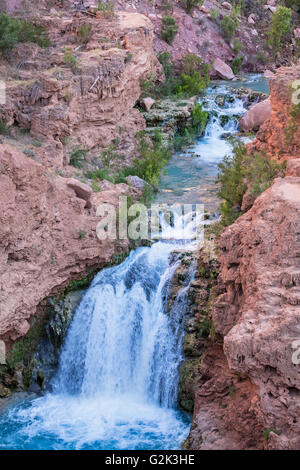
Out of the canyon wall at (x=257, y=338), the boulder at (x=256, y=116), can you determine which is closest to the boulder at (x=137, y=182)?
the boulder at (x=256, y=116)

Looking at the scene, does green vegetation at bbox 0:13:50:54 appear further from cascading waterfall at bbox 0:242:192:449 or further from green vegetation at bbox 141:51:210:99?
cascading waterfall at bbox 0:242:192:449

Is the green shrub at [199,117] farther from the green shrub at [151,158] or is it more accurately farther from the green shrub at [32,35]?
the green shrub at [32,35]

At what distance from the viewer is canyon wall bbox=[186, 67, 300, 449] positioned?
476 centimetres

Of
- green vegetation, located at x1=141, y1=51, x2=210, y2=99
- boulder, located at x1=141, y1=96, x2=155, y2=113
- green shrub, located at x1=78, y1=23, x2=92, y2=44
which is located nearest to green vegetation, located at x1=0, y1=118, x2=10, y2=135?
green shrub, located at x1=78, y1=23, x2=92, y2=44

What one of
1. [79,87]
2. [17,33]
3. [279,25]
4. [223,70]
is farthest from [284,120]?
[279,25]

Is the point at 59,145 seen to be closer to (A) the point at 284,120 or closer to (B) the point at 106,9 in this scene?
(A) the point at 284,120

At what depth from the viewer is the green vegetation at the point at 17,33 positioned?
12.9 meters

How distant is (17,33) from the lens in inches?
531

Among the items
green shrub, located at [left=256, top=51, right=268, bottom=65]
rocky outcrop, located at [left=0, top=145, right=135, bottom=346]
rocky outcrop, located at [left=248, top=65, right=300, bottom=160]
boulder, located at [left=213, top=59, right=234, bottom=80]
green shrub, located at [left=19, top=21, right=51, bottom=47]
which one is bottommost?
rocky outcrop, located at [left=0, top=145, right=135, bottom=346]

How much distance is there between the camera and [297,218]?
17.4 feet

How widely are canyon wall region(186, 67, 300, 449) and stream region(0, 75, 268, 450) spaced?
1065 mm

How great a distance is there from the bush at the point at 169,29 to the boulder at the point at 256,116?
22.6ft

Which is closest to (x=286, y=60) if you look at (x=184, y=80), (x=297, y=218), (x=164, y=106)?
(x=184, y=80)
